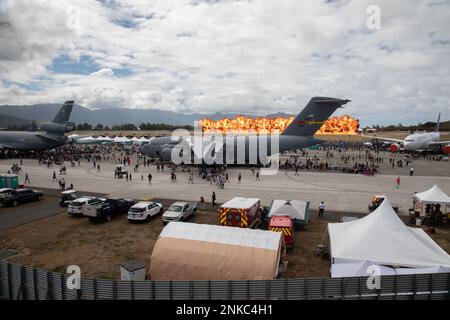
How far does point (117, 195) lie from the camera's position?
28.5 metres

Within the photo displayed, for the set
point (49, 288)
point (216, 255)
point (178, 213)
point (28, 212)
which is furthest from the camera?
point (28, 212)

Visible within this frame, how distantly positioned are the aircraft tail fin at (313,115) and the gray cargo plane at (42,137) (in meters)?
46.1

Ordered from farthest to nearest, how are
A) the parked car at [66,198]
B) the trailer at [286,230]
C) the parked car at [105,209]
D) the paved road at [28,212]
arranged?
the parked car at [66,198] → the paved road at [28,212] → the parked car at [105,209] → the trailer at [286,230]

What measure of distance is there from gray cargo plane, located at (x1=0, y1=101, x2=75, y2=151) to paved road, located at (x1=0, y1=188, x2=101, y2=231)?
3894cm

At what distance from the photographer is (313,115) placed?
127 feet

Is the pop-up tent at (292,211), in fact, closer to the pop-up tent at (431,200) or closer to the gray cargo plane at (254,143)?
the pop-up tent at (431,200)

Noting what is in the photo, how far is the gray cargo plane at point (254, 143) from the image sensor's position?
38.0m

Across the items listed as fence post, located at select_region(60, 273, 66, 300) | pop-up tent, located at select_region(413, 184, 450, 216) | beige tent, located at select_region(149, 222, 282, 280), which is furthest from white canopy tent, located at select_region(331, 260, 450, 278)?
pop-up tent, located at select_region(413, 184, 450, 216)

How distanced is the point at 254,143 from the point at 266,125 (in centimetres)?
14675

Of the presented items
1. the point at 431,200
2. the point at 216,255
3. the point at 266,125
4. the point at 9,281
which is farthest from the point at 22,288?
the point at 266,125

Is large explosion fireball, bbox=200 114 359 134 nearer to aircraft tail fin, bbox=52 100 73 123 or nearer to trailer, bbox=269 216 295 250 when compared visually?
aircraft tail fin, bbox=52 100 73 123

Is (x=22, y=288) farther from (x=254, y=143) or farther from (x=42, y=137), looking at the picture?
(x=42, y=137)

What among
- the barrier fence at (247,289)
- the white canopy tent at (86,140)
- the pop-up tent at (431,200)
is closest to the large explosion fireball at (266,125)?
the white canopy tent at (86,140)

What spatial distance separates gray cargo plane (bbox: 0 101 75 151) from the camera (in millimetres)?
58750
